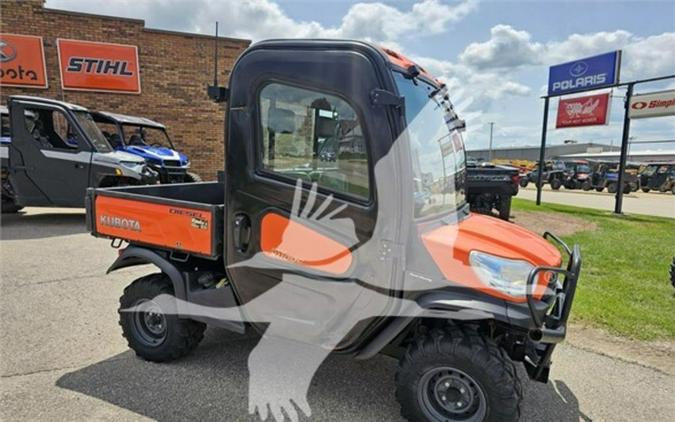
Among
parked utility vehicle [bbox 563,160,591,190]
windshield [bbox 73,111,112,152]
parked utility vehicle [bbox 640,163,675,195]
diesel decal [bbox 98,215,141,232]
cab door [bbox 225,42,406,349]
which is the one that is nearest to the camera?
cab door [bbox 225,42,406,349]

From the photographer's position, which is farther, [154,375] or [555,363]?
[555,363]

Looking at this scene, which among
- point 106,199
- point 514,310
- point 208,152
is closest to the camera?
point 514,310

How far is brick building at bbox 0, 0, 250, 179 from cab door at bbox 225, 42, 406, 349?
10.8 metres

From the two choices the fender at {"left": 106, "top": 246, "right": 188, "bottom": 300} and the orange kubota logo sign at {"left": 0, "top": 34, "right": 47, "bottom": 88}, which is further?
the orange kubota logo sign at {"left": 0, "top": 34, "right": 47, "bottom": 88}

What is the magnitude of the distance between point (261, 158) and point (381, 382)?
1846 mm

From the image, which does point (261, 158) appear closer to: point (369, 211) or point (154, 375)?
point (369, 211)

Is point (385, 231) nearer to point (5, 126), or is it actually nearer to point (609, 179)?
point (5, 126)

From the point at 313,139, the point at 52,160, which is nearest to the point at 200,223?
the point at 313,139

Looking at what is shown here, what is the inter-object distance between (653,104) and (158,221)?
47.7 feet

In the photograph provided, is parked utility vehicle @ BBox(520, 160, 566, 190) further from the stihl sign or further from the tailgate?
the tailgate

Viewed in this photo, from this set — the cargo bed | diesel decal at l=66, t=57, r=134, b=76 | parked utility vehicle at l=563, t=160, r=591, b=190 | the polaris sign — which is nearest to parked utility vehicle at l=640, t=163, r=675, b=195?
parked utility vehicle at l=563, t=160, r=591, b=190

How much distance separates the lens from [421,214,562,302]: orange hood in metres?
2.35

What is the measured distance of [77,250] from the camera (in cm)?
653

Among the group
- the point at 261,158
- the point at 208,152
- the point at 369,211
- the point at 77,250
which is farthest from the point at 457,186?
the point at 208,152
